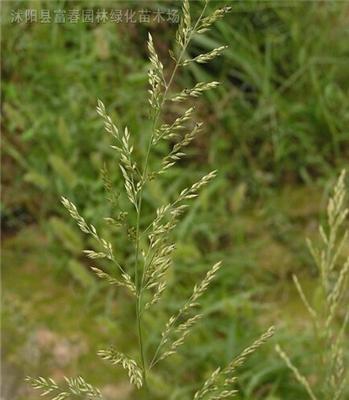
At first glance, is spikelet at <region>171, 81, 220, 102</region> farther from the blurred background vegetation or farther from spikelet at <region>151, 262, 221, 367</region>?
the blurred background vegetation

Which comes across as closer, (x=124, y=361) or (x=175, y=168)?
(x=124, y=361)

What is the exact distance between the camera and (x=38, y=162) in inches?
97.4

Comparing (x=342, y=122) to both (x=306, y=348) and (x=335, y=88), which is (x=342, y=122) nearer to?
(x=335, y=88)

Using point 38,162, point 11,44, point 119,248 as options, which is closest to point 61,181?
point 38,162

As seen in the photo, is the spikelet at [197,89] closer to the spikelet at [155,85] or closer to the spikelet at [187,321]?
the spikelet at [155,85]

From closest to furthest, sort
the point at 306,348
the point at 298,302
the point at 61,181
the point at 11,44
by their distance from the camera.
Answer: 1. the point at 306,348
2. the point at 298,302
3. the point at 61,181
4. the point at 11,44

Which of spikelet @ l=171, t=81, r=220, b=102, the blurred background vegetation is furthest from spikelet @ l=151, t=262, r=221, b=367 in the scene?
the blurred background vegetation

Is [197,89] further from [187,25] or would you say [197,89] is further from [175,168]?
[175,168]

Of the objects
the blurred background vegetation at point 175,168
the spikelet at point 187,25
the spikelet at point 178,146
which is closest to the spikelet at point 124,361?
the spikelet at point 178,146

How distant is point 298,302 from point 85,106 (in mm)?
844

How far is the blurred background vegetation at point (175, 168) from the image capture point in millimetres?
2170

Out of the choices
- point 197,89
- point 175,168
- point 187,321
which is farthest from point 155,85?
point 175,168

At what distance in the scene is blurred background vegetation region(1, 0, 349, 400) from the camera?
85.4 inches

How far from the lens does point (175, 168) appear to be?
2.46 m
